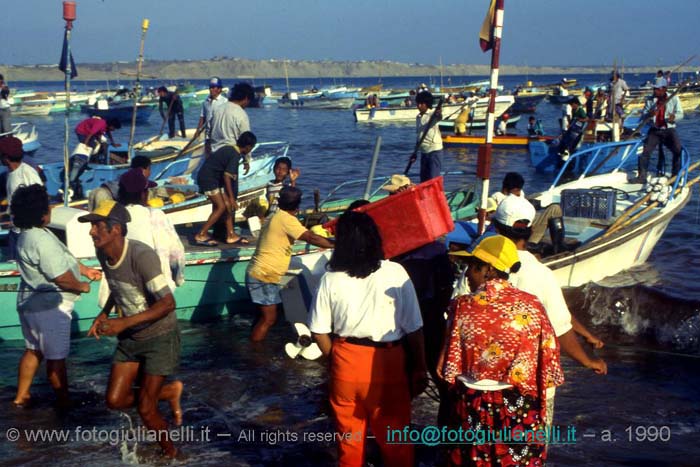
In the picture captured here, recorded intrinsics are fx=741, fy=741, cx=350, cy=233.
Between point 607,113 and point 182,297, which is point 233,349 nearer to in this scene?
point 182,297

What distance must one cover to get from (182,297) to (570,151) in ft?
47.6

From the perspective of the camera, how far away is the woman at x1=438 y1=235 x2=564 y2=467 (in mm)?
3473

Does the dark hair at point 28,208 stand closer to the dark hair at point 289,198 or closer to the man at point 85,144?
the dark hair at point 289,198

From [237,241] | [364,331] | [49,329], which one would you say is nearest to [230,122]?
[237,241]

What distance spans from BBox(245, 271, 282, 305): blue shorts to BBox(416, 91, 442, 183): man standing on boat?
3832 millimetres

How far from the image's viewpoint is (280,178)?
30.3ft

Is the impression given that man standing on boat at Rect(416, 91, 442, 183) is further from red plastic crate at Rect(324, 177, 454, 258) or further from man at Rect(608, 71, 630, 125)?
man at Rect(608, 71, 630, 125)

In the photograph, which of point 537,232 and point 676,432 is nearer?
point 676,432

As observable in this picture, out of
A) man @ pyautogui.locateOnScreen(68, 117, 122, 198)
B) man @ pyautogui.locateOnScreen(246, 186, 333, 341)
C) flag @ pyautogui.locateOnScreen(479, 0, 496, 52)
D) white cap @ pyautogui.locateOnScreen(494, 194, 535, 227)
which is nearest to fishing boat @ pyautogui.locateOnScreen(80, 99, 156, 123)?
man @ pyautogui.locateOnScreen(68, 117, 122, 198)

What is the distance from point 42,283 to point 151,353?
4.39ft

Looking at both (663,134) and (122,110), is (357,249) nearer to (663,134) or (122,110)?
(663,134)

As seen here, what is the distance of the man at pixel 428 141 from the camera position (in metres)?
10.3

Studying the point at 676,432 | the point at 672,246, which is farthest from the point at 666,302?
the point at 672,246

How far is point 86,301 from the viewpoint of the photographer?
8.04m
